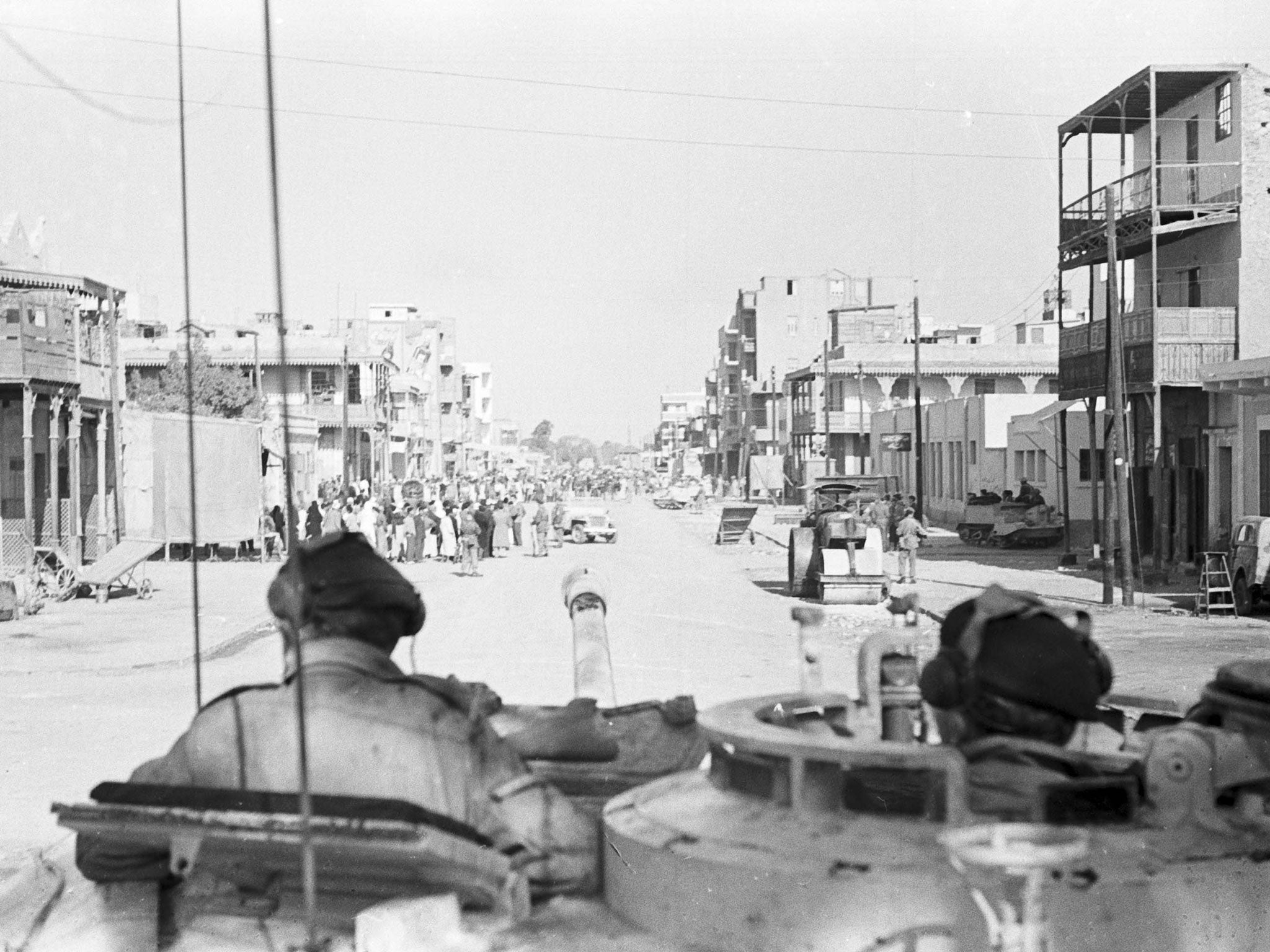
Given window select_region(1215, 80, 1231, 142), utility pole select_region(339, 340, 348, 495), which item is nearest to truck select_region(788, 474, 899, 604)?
window select_region(1215, 80, 1231, 142)

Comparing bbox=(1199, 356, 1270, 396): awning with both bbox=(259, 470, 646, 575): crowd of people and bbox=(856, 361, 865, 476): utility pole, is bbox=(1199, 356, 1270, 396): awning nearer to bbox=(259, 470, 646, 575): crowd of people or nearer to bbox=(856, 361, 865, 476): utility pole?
bbox=(259, 470, 646, 575): crowd of people

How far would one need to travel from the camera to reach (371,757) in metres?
3.18

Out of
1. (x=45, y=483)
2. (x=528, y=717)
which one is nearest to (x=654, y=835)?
(x=528, y=717)

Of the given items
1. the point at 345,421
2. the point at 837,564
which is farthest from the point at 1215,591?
the point at 345,421

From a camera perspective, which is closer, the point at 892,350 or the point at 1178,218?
the point at 1178,218

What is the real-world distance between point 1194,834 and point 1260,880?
5.5 inches

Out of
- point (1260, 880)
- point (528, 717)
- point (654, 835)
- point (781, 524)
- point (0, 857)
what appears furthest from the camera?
point (781, 524)

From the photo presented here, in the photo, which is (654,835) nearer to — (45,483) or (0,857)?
(0,857)

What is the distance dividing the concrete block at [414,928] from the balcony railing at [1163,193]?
95.6ft

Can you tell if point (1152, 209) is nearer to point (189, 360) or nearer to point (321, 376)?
point (189, 360)

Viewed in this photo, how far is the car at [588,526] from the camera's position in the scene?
48188mm

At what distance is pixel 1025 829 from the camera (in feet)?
8.11

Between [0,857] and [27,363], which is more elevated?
[27,363]

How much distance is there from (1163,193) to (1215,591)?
496 inches
